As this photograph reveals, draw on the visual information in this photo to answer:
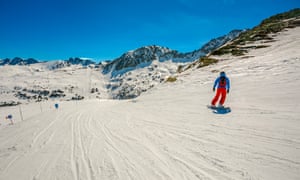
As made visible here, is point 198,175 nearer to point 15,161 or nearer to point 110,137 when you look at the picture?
point 110,137

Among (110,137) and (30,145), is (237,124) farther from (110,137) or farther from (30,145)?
(30,145)

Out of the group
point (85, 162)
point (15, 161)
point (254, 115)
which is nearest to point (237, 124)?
point (254, 115)

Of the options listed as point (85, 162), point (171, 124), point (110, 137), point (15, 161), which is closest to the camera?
point (85, 162)

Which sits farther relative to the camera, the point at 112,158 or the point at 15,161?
the point at 15,161

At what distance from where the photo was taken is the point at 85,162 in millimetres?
4398

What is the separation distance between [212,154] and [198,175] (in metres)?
0.90

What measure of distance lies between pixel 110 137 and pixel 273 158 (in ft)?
17.5

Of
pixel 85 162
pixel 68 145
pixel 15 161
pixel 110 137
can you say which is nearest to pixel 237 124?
pixel 110 137

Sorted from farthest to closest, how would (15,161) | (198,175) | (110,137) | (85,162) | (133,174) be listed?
(110,137) → (15,161) → (85,162) → (133,174) → (198,175)

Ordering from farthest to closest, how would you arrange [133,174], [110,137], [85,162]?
[110,137] < [85,162] < [133,174]

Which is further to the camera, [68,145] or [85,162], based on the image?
[68,145]

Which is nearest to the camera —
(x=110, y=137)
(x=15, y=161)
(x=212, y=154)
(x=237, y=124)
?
(x=212, y=154)

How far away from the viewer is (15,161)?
198 inches

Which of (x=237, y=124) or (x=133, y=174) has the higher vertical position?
(x=237, y=124)
